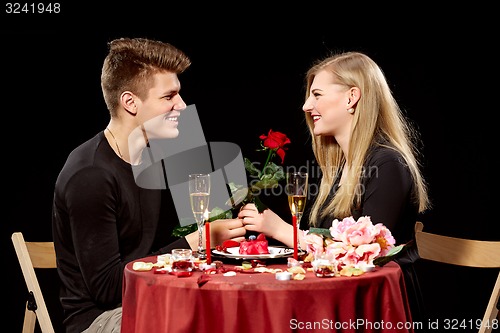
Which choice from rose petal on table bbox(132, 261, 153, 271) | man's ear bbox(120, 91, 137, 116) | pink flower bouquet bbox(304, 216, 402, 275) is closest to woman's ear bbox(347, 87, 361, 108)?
pink flower bouquet bbox(304, 216, 402, 275)

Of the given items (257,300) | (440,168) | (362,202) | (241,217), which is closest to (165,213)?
(241,217)

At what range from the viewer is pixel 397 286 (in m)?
2.25

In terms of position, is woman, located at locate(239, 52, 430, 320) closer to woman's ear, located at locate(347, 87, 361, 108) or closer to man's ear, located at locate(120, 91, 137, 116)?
woman's ear, located at locate(347, 87, 361, 108)

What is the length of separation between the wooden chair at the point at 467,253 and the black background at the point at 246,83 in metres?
0.87

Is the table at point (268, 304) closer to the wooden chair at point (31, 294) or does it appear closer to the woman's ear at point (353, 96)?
the wooden chair at point (31, 294)

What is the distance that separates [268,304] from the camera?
2082 mm

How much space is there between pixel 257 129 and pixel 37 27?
1420 mm

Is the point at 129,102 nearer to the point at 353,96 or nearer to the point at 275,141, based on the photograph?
the point at 275,141

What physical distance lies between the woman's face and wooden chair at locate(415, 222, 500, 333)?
65cm

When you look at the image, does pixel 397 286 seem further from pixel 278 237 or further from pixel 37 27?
pixel 37 27

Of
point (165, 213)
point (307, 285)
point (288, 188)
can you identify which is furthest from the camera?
point (165, 213)

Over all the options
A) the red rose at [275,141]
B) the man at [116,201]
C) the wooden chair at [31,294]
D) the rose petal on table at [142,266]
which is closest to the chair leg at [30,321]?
the wooden chair at [31,294]

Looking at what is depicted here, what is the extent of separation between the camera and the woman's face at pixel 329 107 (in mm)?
3133

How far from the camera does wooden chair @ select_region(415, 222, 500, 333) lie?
Answer: 2.64 metres
